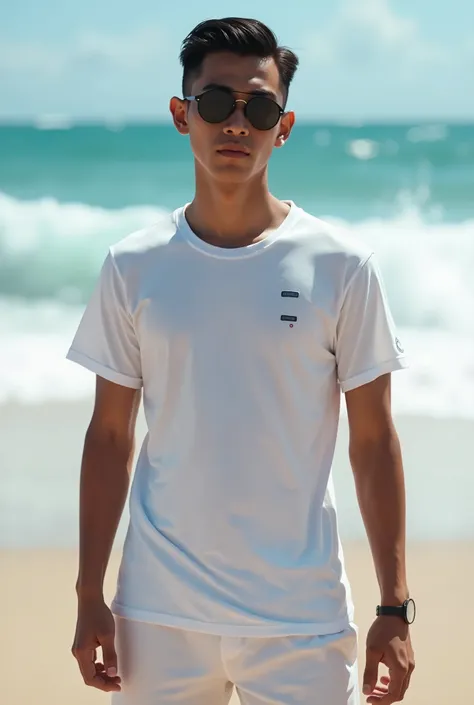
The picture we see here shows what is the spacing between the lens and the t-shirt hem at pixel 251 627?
2180mm

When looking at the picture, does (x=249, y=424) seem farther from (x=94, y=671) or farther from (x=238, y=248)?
(x=94, y=671)

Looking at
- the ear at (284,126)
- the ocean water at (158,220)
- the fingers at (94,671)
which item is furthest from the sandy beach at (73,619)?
the ear at (284,126)

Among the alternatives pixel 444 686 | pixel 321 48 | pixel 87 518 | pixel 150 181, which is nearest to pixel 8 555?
pixel 444 686

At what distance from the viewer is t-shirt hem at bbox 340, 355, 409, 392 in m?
2.27

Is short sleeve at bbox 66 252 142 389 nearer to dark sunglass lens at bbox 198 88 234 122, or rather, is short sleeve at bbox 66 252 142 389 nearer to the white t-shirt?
the white t-shirt

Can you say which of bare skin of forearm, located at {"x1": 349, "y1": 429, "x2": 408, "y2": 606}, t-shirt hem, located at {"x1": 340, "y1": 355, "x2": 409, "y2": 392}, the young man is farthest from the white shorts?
t-shirt hem, located at {"x1": 340, "y1": 355, "x2": 409, "y2": 392}

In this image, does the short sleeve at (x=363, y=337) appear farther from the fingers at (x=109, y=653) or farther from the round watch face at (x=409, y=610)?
the fingers at (x=109, y=653)

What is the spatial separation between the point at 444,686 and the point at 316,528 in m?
2.21

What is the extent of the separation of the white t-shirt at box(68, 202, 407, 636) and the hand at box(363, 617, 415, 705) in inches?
2.3

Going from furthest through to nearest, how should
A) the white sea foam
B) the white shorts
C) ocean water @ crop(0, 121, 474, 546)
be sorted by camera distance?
the white sea foam
ocean water @ crop(0, 121, 474, 546)
the white shorts

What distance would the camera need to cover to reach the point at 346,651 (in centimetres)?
222

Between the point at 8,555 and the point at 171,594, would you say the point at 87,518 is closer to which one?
the point at 171,594

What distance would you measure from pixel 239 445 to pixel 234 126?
0.58m

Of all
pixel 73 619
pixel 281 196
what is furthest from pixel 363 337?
pixel 281 196
